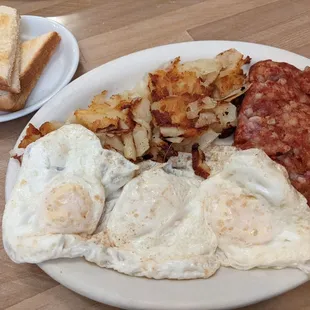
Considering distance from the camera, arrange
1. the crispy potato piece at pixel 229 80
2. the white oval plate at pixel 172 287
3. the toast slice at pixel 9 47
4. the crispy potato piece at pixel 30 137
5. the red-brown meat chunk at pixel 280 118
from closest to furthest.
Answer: the white oval plate at pixel 172 287 → the red-brown meat chunk at pixel 280 118 → the crispy potato piece at pixel 30 137 → the crispy potato piece at pixel 229 80 → the toast slice at pixel 9 47

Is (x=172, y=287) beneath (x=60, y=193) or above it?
beneath

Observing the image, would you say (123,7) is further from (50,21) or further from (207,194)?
(207,194)

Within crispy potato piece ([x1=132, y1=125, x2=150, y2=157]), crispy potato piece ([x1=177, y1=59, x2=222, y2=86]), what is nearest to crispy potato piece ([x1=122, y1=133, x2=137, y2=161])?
crispy potato piece ([x1=132, y1=125, x2=150, y2=157])

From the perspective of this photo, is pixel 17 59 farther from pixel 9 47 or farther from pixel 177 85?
pixel 177 85

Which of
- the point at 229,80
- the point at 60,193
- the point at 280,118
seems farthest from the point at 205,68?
the point at 60,193

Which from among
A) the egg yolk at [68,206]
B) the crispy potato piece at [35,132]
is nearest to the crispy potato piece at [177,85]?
the crispy potato piece at [35,132]

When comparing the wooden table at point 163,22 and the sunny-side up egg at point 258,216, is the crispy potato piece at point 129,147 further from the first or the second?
the wooden table at point 163,22
